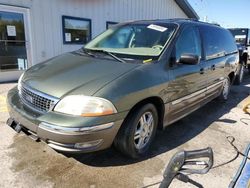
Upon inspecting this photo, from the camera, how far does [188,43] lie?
3861mm

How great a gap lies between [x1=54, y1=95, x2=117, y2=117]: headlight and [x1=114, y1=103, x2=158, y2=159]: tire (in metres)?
0.43


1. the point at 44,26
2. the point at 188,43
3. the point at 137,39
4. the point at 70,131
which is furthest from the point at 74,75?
the point at 44,26

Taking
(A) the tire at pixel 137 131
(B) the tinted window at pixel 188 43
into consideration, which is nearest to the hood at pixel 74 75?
A: (A) the tire at pixel 137 131

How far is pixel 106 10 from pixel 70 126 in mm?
8538

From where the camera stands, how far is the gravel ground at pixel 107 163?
106 inches

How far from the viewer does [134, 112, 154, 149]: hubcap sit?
308cm

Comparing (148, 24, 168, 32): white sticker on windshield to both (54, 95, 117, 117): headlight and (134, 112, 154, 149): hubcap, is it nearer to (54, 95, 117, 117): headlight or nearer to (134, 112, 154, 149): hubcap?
(134, 112, 154, 149): hubcap

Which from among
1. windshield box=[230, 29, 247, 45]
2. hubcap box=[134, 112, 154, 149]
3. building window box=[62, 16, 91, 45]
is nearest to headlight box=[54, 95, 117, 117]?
hubcap box=[134, 112, 154, 149]

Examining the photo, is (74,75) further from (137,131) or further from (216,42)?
(216,42)

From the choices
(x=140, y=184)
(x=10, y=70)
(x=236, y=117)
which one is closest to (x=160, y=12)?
(x=10, y=70)

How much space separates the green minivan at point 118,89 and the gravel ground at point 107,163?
27 cm

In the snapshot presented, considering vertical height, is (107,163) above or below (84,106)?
below

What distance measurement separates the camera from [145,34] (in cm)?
375

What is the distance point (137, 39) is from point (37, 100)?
6.01ft
